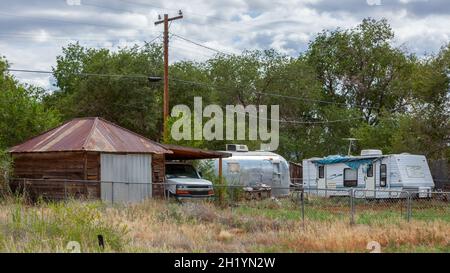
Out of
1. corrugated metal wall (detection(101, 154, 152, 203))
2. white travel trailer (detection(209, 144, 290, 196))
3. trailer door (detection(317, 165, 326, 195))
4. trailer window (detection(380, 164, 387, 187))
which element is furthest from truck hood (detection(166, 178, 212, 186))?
trailer door (detection(317, 165, 326, 195))

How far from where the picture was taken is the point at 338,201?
31766 millimetres

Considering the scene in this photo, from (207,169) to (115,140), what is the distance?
19.2ft

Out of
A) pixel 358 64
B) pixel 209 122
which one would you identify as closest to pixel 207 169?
pixel 209 122

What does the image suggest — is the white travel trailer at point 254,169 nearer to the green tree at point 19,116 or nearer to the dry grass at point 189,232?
the green tree at point 19,116

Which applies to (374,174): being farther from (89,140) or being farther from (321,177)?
(89,140)

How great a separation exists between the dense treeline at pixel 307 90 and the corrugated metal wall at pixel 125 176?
14.8m

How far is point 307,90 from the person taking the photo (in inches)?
2233

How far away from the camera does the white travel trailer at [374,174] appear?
3141cm

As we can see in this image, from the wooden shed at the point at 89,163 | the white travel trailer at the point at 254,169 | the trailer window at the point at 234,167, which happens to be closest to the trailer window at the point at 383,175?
the white travel trailer at the point at 254,169

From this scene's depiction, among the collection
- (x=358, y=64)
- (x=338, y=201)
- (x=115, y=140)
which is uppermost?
(x=358, y=64)

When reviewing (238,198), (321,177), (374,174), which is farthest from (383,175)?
(238,198)

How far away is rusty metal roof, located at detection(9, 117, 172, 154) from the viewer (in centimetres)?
2452

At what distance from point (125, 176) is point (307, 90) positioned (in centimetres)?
3363
